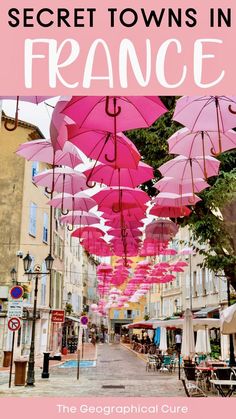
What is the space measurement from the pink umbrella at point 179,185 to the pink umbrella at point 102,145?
7.82 feet

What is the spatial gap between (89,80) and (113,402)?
10.5ft

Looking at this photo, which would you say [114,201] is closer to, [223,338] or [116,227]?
[116,227]

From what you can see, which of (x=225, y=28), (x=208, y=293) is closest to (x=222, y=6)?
(x=225, y=28)

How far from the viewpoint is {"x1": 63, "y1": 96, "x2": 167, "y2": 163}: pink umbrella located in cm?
514

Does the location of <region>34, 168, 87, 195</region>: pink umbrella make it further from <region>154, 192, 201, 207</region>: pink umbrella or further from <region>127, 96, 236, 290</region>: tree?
<region>127, 96, 236, 290</region>: tree

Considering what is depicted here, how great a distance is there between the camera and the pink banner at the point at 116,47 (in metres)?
4.56

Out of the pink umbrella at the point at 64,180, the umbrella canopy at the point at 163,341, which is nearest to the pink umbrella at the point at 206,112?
the pink umbrella at the point at 64,180

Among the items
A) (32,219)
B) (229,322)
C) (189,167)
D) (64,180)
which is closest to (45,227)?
(32,219)

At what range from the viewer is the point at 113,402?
4906 mm

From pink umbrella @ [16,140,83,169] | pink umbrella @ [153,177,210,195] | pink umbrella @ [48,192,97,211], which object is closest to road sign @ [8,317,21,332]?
pink umbrella @ [48,192,97,211]

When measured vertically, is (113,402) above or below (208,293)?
below

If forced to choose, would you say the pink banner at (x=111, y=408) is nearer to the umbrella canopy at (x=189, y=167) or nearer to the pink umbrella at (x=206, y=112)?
the pink umbrella at (x=206, y=112)

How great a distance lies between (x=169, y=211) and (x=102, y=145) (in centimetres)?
500

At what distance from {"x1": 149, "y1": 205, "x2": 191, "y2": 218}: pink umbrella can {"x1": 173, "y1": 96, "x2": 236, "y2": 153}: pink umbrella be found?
4.49 meters
